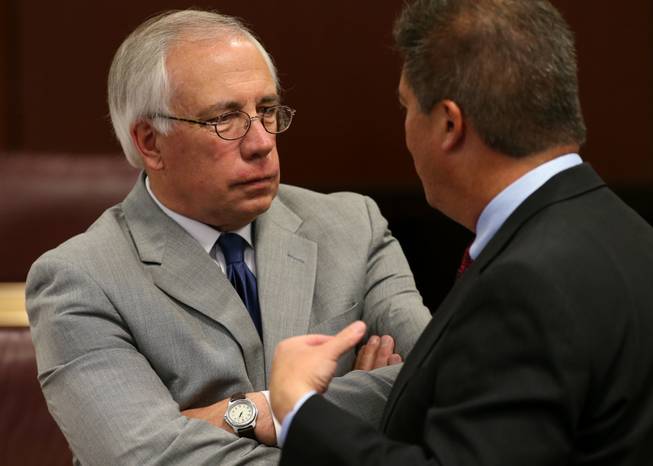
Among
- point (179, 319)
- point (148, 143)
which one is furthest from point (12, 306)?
point (179, 319)

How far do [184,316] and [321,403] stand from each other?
0.72m

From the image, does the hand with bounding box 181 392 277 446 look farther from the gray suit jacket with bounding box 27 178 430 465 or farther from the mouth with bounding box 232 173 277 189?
the mouth with bounding box 232 173 277 189

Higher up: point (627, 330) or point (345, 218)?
point (627, 330)

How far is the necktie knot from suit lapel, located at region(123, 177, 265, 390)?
0.07 m

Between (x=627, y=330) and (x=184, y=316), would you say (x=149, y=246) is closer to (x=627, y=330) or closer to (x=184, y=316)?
(x=184, y=316)

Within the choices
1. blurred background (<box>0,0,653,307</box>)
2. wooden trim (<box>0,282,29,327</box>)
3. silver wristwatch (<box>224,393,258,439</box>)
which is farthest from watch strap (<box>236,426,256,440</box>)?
blurred background (<box>0,0,653,307</box>)

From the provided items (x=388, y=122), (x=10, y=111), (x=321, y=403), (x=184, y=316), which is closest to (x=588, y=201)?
(x=321, y=403)

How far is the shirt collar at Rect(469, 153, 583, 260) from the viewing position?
4.78ft

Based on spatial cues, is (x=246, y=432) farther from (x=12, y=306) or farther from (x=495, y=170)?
(x=12, y=306)

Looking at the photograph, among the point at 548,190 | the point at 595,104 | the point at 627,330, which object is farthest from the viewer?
the point at 595,104

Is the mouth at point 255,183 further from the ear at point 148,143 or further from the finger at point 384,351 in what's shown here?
the finger at point 384,351

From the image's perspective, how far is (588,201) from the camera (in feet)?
4.76

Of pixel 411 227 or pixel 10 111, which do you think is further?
pixel 10 111

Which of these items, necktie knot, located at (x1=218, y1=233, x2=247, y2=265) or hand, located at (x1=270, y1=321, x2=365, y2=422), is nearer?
hand, located at (x1=270, y1=321, x2=365, y2=422)
